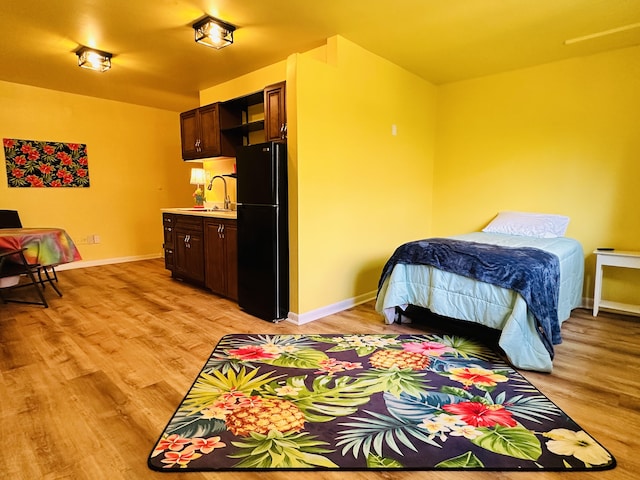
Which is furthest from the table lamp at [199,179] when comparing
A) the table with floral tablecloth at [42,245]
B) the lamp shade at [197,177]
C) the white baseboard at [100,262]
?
the white baseboard at [100,262]

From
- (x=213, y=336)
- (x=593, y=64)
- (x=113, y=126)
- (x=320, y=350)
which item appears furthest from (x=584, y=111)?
(x=113, y=126)

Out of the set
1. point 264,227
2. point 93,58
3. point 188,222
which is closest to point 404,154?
point 264,227

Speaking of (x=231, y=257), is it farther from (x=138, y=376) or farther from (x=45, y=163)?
(x=45, y=163)

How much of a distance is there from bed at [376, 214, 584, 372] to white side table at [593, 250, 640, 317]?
15cm

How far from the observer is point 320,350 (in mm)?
2682

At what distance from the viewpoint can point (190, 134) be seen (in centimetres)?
479

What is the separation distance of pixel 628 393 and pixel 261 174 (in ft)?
9.78

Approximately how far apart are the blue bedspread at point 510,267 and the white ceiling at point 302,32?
1880 millimetres

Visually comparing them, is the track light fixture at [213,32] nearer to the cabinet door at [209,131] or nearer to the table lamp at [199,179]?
the cabinet door at [209,131]

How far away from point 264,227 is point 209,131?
6.51ft

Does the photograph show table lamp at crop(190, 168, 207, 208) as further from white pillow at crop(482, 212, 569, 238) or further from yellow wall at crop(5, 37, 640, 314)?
white pillow at crop(482, 212, 569, 238)

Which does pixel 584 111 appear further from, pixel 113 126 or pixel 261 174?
pixel 113 126

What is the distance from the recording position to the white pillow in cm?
375

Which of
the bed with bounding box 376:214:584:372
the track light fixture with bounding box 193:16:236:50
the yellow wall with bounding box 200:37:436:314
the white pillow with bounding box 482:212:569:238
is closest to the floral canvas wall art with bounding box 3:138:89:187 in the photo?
the yellow wall with bounding box 200:37:436:314
